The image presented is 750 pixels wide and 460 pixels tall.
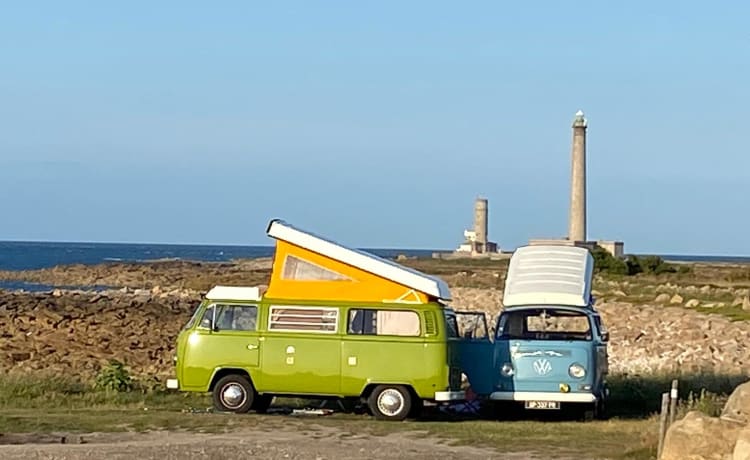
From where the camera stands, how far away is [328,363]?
19.8 meters

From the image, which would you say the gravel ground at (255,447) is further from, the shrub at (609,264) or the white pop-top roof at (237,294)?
the shrub at (609,264)

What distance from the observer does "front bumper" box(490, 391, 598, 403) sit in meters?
19.8

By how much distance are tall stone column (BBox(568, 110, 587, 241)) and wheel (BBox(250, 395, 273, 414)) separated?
6398cm

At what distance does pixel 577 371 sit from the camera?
A: 1988 cm

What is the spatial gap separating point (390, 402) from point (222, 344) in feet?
8.12

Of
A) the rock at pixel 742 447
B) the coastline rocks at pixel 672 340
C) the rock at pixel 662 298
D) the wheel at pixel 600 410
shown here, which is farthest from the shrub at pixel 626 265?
the rock at pixel 742 447

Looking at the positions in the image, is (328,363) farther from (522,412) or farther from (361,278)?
(522,412)

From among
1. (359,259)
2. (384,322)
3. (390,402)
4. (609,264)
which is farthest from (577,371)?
(609,264)

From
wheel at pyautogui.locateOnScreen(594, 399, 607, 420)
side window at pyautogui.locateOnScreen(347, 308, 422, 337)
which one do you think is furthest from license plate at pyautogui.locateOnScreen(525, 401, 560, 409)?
side window at pyautogui.locateOnScreen(347, 308, 422, 337)

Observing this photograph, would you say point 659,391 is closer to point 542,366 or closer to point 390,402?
point 542,366

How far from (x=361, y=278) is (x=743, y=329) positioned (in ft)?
72.4

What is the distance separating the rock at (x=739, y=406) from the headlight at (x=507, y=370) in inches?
169

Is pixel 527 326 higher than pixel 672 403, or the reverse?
pixel 527 326

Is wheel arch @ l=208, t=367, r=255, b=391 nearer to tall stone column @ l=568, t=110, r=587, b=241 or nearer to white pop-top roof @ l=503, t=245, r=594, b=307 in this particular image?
white pop-top roof @ l=503, t=245, r=594, b=307
